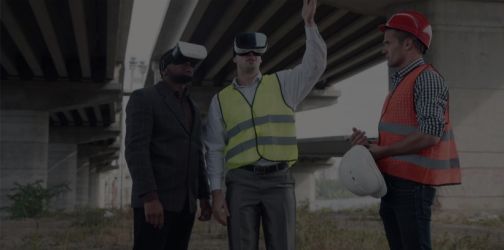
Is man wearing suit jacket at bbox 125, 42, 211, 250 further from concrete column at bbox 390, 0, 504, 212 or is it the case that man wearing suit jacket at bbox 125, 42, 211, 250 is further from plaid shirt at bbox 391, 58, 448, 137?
Answer: concrete column at bbox 390, 0, 504, 212

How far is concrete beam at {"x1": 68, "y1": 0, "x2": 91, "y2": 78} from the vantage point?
61.3 feet

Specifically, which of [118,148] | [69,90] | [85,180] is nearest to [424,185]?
[69,90]

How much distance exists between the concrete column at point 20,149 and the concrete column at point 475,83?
64.5ft

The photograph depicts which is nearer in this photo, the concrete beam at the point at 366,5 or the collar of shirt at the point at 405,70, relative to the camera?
the collar of shirt at the point at 405,70

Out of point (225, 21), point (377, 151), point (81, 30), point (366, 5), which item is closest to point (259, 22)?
point (225, 21)

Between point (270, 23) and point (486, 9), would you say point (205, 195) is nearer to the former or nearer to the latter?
point (486, 9)

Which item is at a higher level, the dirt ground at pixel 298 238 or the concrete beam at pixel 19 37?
the concrete beam at pixel 19 37

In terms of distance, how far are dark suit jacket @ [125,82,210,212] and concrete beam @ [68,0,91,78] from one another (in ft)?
49.4

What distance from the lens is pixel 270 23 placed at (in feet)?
75.7

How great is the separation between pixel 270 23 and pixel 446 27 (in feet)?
25.4

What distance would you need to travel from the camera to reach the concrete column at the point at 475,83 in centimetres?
1628

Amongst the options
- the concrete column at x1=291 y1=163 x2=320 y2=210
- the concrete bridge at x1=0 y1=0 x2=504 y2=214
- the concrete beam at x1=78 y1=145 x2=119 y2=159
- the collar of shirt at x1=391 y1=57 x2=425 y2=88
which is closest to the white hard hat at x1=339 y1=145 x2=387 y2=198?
the collar of shirt at x1=391 y1=57 x2=425 y2=88

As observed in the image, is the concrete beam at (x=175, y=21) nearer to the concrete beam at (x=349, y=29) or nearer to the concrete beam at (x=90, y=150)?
the concrete beam at (x=349, y=29)

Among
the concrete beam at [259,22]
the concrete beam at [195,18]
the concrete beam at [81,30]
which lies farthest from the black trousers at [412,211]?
the concrete beam at [195,18]
